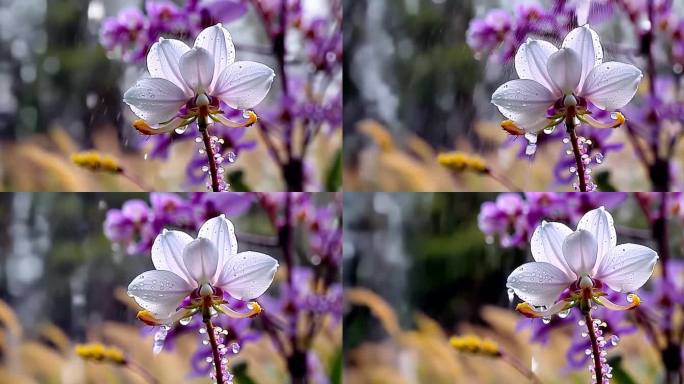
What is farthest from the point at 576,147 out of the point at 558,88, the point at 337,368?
the point at 337,368

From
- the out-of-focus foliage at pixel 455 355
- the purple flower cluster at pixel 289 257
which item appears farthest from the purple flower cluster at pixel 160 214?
the out-of-focus foliage at pixel 455 355

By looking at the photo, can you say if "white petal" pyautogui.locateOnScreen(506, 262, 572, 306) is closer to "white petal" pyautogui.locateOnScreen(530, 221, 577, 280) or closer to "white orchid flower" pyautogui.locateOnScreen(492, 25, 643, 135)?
"white petal" pyautogui.locateOnScreen(530, 221, 577, 280)

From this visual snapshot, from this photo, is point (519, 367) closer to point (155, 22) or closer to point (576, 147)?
point (576, 147)

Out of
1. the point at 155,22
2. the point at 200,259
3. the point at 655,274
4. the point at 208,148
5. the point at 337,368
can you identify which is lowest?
the point at 337,368

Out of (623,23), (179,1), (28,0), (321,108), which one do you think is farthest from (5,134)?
(623,23)

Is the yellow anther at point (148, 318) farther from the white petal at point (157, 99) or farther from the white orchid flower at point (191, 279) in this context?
the white petal at point (157, 99)

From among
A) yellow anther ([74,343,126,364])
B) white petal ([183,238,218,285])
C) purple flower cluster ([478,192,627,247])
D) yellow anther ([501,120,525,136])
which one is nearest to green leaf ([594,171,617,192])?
purple flower cluster ([478,192,627,247])

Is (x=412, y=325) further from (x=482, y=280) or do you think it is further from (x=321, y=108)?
(x=321, y=108)
